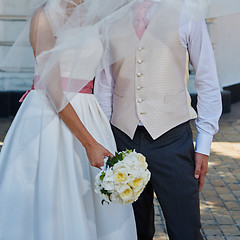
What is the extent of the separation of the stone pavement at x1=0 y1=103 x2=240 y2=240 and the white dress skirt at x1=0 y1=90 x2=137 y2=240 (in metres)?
1.67

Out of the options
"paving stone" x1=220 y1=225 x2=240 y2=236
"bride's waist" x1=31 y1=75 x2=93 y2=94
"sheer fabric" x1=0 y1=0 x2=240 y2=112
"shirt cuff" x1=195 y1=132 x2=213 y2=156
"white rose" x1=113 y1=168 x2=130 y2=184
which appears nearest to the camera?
"white rose" x1=113 y1=168 x2=130 y2=184

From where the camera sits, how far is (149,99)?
8.58ft

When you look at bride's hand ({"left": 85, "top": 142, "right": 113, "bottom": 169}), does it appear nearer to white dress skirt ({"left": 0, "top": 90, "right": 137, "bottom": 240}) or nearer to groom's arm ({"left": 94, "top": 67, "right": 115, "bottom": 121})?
white dress skirt ({"left": 0, "top": 90, "right": 137, "bottom": 240})

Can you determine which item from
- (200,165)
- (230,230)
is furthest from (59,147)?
(230,230)

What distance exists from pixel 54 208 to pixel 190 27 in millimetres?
1121

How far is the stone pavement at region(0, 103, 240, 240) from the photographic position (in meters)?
4.41

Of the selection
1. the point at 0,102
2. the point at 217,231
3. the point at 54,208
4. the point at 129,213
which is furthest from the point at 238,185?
the point at 0,102

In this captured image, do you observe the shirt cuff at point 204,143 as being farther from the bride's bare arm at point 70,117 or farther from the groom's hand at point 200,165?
the bride's bare arm at point 70,117

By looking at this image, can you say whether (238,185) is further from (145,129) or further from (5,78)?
(5,78)

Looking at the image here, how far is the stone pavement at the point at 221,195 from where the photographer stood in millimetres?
A: 4406

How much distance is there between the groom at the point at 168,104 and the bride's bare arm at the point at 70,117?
25 cm

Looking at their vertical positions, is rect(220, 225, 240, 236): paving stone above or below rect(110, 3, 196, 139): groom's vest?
below

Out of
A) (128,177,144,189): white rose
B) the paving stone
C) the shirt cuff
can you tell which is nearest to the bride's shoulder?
(128,177,144,189): white rose

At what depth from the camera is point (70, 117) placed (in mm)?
2568
